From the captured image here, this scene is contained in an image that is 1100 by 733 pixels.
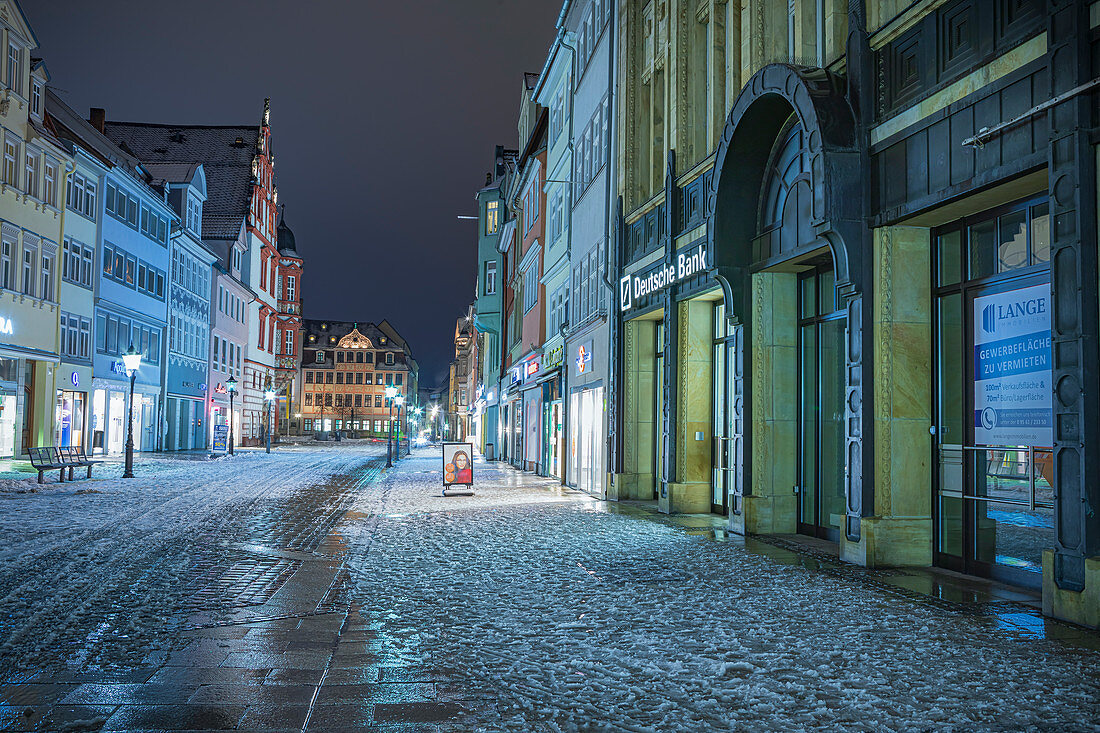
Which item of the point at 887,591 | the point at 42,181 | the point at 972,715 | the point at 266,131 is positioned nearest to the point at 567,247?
the point at 42,181

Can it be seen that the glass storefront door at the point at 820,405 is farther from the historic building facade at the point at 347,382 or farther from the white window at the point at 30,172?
the historic building facade at the point at 347,382

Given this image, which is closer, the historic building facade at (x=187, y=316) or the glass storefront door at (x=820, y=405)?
the glass storefront door at (x=820, y=405)

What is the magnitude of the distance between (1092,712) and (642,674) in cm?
246

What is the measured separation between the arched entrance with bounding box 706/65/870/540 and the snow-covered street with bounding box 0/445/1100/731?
193 centimetres

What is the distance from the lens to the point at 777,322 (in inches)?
575

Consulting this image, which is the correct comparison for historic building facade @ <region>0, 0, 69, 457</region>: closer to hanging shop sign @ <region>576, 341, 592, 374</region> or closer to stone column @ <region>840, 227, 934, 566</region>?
hanging shop sign @ <region>576, 341, 592, 374</region>

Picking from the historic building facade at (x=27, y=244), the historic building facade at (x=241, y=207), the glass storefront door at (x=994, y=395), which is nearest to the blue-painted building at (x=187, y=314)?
the historic building facade at (x=241, y=207)

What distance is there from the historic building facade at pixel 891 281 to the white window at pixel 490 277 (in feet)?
113

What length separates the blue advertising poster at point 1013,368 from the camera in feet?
29.5

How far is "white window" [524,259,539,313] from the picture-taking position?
37.6 meters

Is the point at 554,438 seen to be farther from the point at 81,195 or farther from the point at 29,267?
the point at 81,195

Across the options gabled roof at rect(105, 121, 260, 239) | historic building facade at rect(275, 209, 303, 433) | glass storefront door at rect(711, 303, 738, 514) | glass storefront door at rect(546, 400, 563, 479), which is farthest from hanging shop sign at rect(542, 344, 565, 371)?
historic building facade at rect(275, 209, 303, 433)

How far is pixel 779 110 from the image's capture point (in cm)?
1358

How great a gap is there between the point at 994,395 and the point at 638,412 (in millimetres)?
11340
